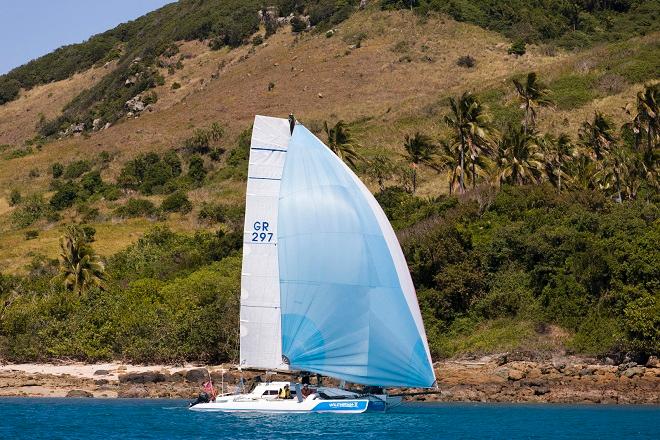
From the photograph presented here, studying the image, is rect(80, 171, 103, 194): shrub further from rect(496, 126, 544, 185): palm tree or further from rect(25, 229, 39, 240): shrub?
rect(496, 126, 544, 185): palm tree

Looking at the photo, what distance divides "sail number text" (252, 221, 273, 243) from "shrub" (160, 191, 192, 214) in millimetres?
56469

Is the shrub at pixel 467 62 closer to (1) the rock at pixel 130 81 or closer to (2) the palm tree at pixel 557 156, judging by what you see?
(2) the palm tree at pixel 557 156

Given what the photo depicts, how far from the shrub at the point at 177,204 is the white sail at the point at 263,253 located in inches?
2215

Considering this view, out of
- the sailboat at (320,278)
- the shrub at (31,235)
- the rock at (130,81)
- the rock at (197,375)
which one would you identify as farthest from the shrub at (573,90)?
the sailboat at (320,278)

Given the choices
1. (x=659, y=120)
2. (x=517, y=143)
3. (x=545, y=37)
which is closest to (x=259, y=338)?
(x=517, y=143)

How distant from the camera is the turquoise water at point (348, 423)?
107ft

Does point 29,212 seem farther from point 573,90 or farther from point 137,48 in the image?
point 137,48

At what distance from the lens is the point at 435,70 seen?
117938 mm

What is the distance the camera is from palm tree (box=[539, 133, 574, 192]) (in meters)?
68.6

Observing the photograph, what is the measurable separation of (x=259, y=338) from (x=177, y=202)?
59078mm

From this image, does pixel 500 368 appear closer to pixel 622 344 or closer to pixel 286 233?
pixel 622 344

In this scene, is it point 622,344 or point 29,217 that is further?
point 29,217

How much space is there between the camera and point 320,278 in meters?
32.3

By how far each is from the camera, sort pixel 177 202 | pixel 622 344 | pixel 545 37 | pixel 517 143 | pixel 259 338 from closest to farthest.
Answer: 1. pixel 259 338
2. pixel 622 344
3. pixel 517 143
4. pixel 177 202
5. pixel 545 37
